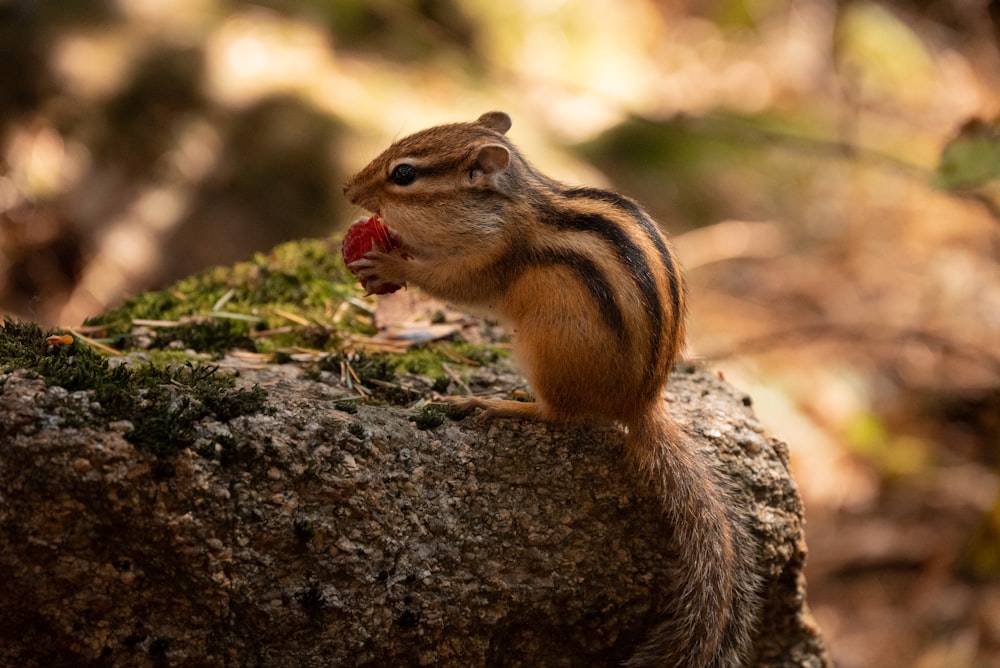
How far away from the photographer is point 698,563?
9.20ft

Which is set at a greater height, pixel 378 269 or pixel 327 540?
pixel 378 269

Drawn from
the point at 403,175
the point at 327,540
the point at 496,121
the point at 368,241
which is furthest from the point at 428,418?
the point at 496,121

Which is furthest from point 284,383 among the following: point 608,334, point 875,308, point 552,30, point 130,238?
point 552,30

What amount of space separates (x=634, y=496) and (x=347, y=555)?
897mm

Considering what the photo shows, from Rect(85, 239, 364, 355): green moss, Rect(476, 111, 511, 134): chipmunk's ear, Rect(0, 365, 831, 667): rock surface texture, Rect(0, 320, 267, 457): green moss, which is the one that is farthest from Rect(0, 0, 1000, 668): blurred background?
Rect(0, 320, 267, 457): green moss

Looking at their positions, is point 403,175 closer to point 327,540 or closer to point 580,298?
point 580,298

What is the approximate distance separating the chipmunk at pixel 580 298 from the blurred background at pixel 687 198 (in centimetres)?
280

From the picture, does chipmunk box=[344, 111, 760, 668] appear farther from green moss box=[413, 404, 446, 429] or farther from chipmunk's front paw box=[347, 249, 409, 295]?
green moss box=[413, 404, 446, 429]

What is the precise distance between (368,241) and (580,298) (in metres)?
0.84

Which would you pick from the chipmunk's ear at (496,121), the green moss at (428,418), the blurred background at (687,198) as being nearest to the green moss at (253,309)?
the green moss at (428,418)

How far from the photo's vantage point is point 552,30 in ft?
31.7

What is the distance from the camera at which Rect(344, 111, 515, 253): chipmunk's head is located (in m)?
3.34

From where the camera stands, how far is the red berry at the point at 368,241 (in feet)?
11.2

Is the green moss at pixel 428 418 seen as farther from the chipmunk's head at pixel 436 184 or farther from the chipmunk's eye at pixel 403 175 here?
the chipmunk's eye at pixel 403 175
